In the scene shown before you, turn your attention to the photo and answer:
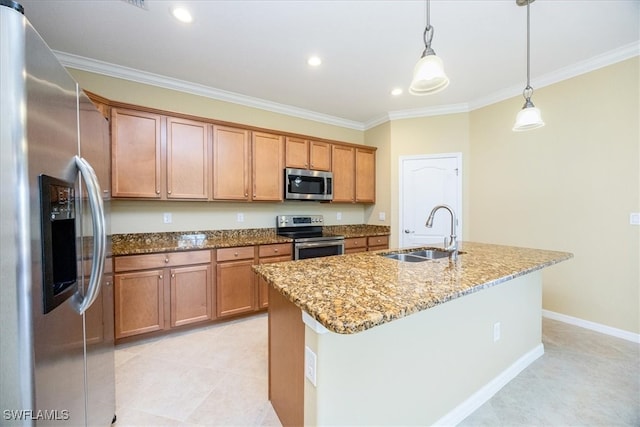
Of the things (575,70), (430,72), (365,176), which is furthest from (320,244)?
(575,70)

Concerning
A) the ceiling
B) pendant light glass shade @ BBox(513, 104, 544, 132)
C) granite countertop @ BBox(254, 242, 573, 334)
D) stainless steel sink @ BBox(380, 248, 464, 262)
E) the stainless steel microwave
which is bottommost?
stainless steel sink @ BBox(380, 248, 464, 262)

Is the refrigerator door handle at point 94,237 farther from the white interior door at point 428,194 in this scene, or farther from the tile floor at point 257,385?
the white interior door at point 428,194

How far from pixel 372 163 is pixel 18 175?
13.4ft

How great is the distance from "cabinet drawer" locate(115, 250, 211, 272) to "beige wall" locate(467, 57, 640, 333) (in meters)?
3.64

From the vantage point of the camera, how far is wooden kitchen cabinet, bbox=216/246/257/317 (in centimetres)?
274

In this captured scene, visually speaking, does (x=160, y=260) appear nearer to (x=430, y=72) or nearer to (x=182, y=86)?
A: (x=182, y=86)

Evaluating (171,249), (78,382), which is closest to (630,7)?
(78,382)

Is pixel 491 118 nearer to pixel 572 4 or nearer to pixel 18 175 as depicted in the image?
pixel 572 4

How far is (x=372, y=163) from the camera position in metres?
4.32

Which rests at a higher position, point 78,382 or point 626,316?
point 78,382

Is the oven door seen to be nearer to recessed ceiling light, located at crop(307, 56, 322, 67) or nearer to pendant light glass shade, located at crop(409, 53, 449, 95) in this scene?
recessed ceiling light, located at crop(307, 56, 322, 67)

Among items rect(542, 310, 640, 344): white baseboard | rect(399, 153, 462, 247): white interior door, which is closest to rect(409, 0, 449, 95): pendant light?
rect(399, 153, 462, 247): white interior door

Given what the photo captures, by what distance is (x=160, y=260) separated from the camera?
8.04 feet

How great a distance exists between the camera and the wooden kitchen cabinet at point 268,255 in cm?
297
